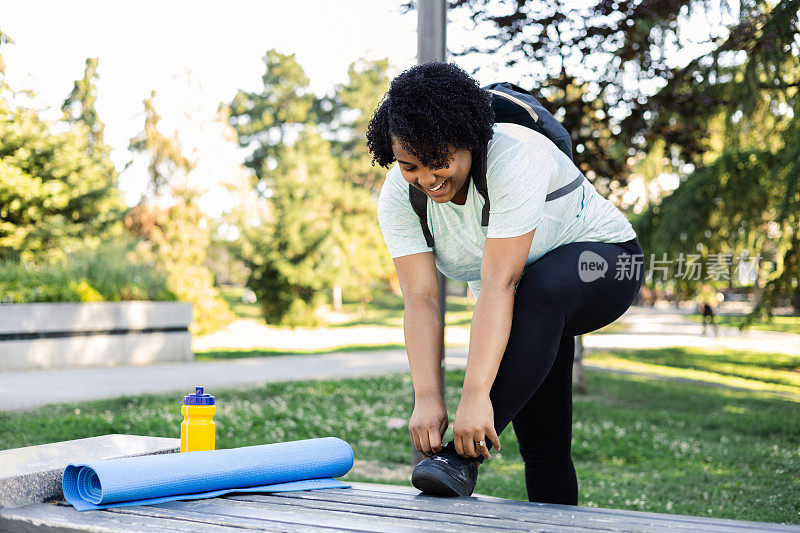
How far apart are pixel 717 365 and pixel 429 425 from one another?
38.1ft

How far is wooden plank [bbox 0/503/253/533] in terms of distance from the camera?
4.98 feet

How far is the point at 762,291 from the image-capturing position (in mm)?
7824

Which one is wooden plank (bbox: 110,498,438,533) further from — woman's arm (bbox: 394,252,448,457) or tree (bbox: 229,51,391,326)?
tree (bbox: 229,51,391,326)

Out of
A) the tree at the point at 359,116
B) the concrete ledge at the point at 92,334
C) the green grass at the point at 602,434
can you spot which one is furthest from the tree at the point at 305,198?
the green grass at the point at 602,434

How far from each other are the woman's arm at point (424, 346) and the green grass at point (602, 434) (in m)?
2.12

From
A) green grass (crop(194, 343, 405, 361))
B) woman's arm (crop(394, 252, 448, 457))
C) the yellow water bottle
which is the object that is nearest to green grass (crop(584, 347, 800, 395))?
green grass (crop(194, 343, 405, 361))

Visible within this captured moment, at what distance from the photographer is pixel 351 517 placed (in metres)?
1.68

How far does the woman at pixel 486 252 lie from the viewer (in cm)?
186

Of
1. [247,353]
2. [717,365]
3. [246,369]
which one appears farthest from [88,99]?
[717,365]

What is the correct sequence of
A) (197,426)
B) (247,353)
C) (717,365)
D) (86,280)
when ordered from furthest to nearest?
(717,365), (247,353), (86,280), (197,426)

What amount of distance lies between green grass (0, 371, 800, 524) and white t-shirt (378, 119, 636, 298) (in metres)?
2.06

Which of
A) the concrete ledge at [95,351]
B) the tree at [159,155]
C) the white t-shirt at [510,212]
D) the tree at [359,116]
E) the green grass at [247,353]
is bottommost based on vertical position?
the green grass at [247,353]

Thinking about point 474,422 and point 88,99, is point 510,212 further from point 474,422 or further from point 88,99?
point 88,99

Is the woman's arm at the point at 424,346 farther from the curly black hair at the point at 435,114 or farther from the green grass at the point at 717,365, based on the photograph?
the green grass at the point at 717,365
